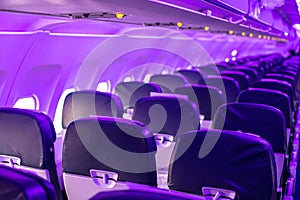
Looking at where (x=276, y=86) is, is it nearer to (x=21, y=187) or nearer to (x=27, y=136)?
(x=27, y=136)

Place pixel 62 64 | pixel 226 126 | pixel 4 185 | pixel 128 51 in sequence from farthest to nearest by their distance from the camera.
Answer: pixel 128 51
pixel 62 64
pixel 226 126
pixel 4 185

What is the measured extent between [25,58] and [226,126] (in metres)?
2.39

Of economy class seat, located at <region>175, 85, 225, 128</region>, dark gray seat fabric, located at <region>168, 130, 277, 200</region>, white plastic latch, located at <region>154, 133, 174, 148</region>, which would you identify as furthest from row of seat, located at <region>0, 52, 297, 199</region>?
economy class seat, located at <region>175, 85, 225, 128</region>

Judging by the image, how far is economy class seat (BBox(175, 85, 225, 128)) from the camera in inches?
233

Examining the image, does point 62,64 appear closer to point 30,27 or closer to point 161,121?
point 30,27

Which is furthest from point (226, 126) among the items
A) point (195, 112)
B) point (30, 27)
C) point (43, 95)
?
point (43, 95)

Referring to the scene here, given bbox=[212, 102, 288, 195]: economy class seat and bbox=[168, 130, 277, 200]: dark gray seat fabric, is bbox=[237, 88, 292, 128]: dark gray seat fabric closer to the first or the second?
bbox=[212, 102, 288, 195]: economy class seat

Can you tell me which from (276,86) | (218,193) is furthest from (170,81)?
(218,193)

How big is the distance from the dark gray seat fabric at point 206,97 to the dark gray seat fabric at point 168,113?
1.66 metres

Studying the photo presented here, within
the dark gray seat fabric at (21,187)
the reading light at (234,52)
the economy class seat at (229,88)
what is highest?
the reading light at (234,52)

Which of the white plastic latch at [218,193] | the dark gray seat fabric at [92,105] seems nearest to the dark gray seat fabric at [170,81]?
the dark gray seat fabric at [92,105]

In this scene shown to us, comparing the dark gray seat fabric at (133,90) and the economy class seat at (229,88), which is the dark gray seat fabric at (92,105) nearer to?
the dark gray seat fabric at (133,90)

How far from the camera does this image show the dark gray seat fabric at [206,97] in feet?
19.4

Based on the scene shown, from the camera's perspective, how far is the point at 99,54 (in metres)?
7.09
